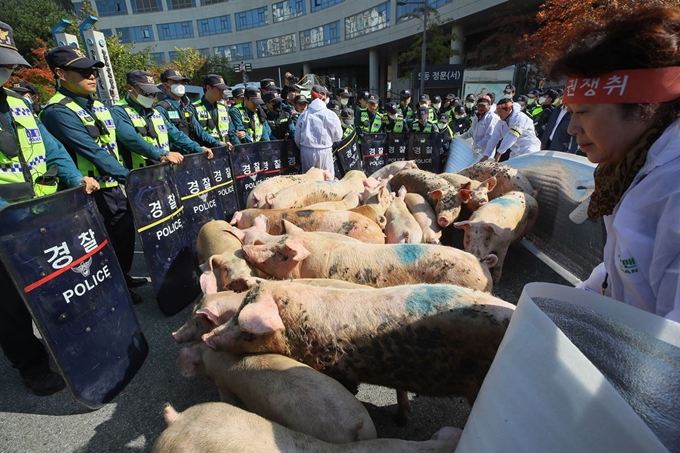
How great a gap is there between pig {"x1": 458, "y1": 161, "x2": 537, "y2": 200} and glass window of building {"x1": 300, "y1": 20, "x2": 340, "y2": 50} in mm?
46621

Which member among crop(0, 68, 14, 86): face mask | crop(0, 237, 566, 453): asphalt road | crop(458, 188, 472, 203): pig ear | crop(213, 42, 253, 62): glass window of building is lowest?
crop(0, 237, 566, 453): asphalt road

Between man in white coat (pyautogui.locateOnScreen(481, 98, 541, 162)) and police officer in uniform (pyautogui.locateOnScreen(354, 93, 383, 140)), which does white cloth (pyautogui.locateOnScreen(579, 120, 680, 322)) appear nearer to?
man in white coat (pyautogui.locateOnScreen(481, 98, 541, 162))

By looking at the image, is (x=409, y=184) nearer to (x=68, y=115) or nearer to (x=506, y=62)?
(x=68, y=115)

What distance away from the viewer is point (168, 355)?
3707 millimetres

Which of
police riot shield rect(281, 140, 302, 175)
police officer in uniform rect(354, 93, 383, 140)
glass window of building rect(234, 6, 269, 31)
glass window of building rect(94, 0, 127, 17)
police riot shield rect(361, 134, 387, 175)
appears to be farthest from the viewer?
glass window of building rect(94, 0, 127, 17)

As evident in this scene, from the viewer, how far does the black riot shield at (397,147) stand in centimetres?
1095

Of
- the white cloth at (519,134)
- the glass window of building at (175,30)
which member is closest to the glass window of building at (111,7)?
the glass window of building at (175,30)

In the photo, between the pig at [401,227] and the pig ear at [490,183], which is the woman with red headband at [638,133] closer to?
the pig at [401,227]

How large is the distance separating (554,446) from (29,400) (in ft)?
14.1

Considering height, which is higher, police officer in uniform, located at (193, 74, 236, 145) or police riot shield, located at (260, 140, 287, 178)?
police officer in uniform, located at (193, 74, 236, 145)

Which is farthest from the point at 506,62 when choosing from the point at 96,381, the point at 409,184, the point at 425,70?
the point at 96,381

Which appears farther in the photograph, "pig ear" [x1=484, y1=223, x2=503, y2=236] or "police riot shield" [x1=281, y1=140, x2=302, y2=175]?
"police riot shield" [x1=281, y1=140, x2=302, y2=175]

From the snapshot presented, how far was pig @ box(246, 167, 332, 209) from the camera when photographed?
6.02m

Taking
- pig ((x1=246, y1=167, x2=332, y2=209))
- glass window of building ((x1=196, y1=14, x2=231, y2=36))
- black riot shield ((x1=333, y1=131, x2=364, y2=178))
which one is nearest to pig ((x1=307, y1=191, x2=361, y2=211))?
pig ((x1=246, y1=167, x2=332, y2=209))
